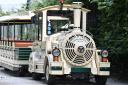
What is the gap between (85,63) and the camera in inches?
714

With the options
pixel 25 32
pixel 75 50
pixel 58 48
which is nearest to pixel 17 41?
pixel 25 32

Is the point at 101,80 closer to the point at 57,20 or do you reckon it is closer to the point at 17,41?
the point at 57,20

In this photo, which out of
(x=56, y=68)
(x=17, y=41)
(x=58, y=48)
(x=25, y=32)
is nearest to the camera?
(x=56, y=68)

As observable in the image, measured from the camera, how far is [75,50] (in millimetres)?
17953

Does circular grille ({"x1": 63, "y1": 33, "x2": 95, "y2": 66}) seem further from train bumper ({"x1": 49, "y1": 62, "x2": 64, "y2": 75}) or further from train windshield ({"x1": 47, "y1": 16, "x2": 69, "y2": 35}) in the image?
train windshield ({"x1": 47, "y1": 16, "x2": 69, "y2": 35})

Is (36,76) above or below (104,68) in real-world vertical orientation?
below

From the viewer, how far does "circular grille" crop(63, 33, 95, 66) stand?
18000mm

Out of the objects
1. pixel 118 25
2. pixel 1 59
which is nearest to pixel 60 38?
pixel 118 25

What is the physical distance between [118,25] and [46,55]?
12.3 ft

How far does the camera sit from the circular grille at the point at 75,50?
59.1 ft

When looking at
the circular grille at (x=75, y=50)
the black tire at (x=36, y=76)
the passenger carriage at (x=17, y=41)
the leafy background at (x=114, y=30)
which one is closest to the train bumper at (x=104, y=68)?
the circular grille at (x=75, y=50)

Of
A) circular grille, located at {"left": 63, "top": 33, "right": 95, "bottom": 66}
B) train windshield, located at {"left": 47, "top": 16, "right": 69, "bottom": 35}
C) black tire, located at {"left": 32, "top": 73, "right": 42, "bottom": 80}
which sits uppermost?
train windshield, located at {"left": 47, "top": 16, "right": 69, "bottom": 35}

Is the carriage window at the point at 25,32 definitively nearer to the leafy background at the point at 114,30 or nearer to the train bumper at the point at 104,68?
the leafy background at the point at 114,30

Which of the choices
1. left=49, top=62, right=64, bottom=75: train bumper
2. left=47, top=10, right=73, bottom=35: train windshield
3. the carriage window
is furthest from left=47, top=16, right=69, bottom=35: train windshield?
left=49, top=62, right=64, bottom=75: train bumper
